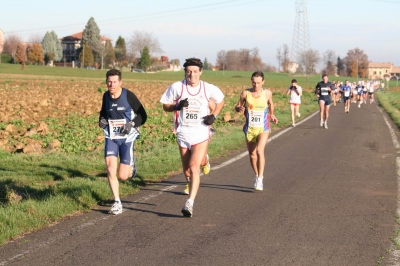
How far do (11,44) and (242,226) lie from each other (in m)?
149

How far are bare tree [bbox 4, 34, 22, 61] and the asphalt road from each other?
5573 inches

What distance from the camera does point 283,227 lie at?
743cm

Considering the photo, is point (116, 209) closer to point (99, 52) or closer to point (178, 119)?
point (178, 119)

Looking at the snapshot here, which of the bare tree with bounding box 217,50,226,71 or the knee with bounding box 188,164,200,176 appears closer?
the knee with bounding box 188,164,200,176

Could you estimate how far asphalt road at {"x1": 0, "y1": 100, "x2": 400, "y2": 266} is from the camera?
20.1 ft

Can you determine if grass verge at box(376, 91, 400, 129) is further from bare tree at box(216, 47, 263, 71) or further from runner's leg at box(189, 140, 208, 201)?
bare tree at box(216, 47, 263, 71)

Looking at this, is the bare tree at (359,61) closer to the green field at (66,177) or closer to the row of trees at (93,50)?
the row of trees at (93,50)

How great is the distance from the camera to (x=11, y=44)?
148 meters

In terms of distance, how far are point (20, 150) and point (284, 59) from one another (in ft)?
495

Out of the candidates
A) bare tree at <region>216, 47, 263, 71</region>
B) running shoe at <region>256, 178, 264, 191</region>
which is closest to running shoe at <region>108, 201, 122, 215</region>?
running shoe at <region>256, 178, 264, 191</region>

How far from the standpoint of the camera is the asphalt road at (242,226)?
20.1ft

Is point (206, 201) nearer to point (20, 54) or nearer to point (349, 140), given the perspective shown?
point (349, 140)

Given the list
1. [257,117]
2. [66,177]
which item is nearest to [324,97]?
[257,117]

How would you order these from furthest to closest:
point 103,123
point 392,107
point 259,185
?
point 392,107 → point 259,185 → point 103,123
